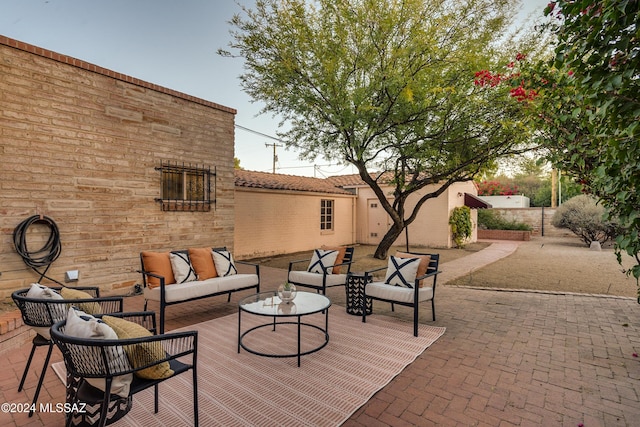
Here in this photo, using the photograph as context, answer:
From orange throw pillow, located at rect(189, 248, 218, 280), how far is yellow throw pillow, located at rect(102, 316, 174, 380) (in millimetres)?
2840

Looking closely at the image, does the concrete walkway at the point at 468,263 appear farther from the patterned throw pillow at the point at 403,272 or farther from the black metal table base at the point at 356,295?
the black metal table base at the point at 356,295

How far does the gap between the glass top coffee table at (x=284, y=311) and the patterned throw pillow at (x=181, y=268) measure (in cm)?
128

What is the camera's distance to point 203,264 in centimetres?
514

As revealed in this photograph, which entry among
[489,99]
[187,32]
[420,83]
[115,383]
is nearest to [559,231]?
[489,99]

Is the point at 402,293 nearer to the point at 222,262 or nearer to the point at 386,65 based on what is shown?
the point at 222,262

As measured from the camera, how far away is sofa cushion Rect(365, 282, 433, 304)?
432cm

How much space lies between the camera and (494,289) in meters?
6.69

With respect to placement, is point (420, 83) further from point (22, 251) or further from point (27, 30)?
point (22, 251)

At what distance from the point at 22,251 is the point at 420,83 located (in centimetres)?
775

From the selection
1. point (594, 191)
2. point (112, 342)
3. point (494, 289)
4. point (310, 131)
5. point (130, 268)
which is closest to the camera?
point (112, 342)

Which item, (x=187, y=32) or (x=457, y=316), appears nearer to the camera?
(x=457, y=316)

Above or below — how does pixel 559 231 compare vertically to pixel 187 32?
below

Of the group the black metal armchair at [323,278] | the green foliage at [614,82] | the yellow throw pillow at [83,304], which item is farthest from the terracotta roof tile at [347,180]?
the yellow throw pillow at [83,304]

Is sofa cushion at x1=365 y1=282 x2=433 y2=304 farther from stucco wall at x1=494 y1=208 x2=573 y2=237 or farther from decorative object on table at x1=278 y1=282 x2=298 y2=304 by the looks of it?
stucco wall at x1=494 y1=208 x2=573 y2=237
